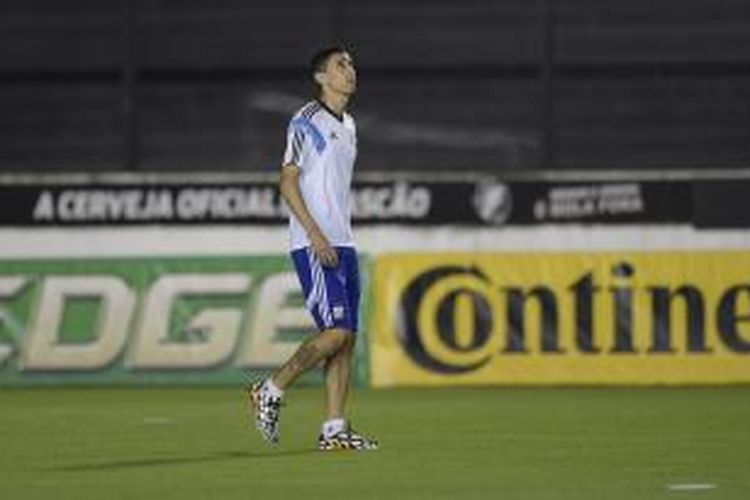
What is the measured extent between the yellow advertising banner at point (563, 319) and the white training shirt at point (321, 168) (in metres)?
7.70

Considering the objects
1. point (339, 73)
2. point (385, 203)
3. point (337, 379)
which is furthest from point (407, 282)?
point (339, 73)

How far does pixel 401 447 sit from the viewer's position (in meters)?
13.2

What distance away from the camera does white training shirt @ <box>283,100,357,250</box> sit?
12.8 meters

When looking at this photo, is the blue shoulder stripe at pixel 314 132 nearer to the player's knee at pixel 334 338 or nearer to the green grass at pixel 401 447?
the player's knee at pixel 334 338

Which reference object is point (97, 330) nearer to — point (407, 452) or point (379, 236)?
point (379, 236)

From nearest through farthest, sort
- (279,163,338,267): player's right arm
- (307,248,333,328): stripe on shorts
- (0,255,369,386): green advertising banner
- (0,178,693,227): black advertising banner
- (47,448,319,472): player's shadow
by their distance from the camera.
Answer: (47,448,319,472): player's shadow, (279,163,338,267): player's right arm, (307,248,333,328): stripe on shorts, (0,255,369,386): green advertising banner, (0,178,693,227): black advertising banner

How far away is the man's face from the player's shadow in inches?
76.7

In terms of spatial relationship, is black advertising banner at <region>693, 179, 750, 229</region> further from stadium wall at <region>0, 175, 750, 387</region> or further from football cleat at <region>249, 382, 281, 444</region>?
football cleat at <region>249, 382, 281, 444</region>

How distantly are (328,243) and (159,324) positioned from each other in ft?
27.5

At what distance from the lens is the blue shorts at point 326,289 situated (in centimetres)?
1273

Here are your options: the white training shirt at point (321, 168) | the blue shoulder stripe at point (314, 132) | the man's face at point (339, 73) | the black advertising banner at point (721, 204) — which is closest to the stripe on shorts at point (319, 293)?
the white training shirt at point (321, 168)

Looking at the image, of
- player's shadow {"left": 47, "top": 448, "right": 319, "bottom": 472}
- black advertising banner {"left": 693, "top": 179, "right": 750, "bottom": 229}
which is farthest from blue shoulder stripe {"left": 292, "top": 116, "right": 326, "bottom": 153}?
black advertising banner {"left": 693, "top": 179, "right": 750, "bottom": 229}

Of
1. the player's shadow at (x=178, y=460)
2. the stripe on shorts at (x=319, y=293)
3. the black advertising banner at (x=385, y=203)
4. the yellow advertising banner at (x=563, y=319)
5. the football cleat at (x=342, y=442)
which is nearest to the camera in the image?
the player's shadow at (x=178, y=460)

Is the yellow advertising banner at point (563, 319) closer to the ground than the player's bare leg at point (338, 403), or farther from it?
farther from it
